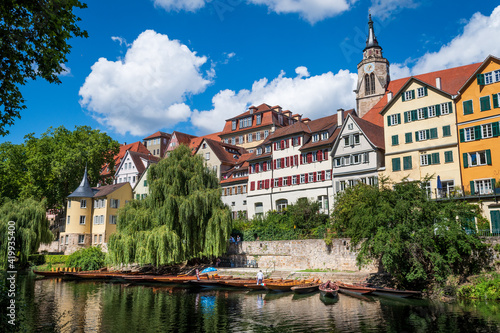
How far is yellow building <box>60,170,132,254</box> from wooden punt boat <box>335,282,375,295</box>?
125ft

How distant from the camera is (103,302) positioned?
1038 inches

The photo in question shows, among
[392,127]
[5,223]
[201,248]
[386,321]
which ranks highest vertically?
[392,127]

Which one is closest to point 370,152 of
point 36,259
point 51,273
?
point 51,273

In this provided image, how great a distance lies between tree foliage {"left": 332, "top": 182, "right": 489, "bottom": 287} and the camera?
1014 inches

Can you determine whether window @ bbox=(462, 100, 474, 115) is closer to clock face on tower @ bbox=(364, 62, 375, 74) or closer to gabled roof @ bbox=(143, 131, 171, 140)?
clock face on tower @ bbox=(364, 62, 375, 74)

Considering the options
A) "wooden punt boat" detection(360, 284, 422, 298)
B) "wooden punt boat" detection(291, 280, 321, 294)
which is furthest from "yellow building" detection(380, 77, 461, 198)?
"wooden punt boat" detection(291, 280, 321, 294)

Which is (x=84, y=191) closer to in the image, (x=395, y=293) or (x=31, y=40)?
(x=395, y=293)

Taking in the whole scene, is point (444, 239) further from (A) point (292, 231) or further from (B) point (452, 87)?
(B) point (452, 87)

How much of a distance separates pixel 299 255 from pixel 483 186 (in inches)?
645

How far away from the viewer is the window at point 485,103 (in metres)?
34.9

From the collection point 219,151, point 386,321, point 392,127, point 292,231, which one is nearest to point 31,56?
point 386,321

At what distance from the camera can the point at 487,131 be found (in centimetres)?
3466

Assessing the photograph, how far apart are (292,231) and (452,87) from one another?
2020 centimetres

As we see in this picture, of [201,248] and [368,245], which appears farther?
[201,248]
